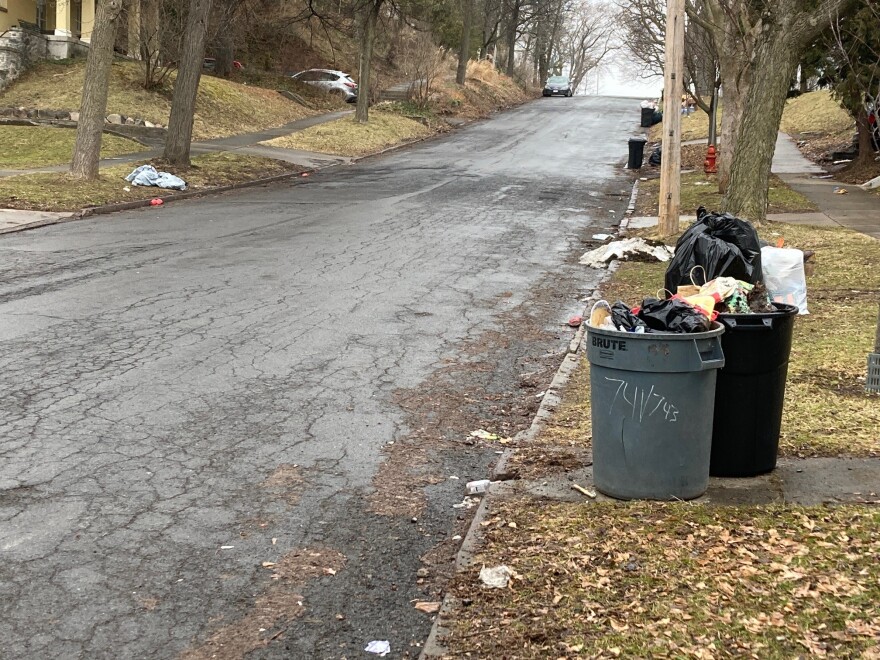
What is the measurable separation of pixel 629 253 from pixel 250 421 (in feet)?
29.1

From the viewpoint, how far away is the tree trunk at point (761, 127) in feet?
50.1

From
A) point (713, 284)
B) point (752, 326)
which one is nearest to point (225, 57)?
point (713, 284)

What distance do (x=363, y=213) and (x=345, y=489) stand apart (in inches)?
531

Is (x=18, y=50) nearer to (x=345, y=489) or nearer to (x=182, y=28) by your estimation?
(x=182, y=28)

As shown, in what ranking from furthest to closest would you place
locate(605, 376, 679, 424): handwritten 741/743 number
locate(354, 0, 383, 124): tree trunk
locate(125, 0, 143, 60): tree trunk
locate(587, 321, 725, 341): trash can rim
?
locate(125, 0, 143, 60): tree trunk → locate(354, 0, 383, 124): tree trunk → locate(605, 376, 679, 424): handwritten 741/743 number → locate(587, 321, 725, 341): trash can rim

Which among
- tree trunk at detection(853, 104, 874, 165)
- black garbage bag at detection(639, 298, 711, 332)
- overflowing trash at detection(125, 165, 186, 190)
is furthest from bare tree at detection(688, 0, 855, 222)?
overflowing trash at detection(125, 165, 186, 190)

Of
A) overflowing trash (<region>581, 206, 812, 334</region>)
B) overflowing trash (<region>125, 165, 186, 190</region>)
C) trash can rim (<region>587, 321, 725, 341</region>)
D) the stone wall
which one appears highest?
the stone wall

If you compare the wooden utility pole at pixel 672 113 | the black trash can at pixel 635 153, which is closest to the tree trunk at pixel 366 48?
the black trash can at pixel 635 153

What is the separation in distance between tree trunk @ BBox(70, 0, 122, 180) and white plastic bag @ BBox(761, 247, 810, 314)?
15.3 metres

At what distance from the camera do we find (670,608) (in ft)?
13.4

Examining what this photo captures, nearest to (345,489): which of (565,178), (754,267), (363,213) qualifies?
(754,267)

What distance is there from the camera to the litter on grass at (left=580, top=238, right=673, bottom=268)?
14.3m

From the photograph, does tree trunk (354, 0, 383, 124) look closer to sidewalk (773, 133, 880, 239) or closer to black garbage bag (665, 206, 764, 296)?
sidewalk (773, 133, 880, 239)

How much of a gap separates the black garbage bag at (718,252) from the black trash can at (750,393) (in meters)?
2.60
